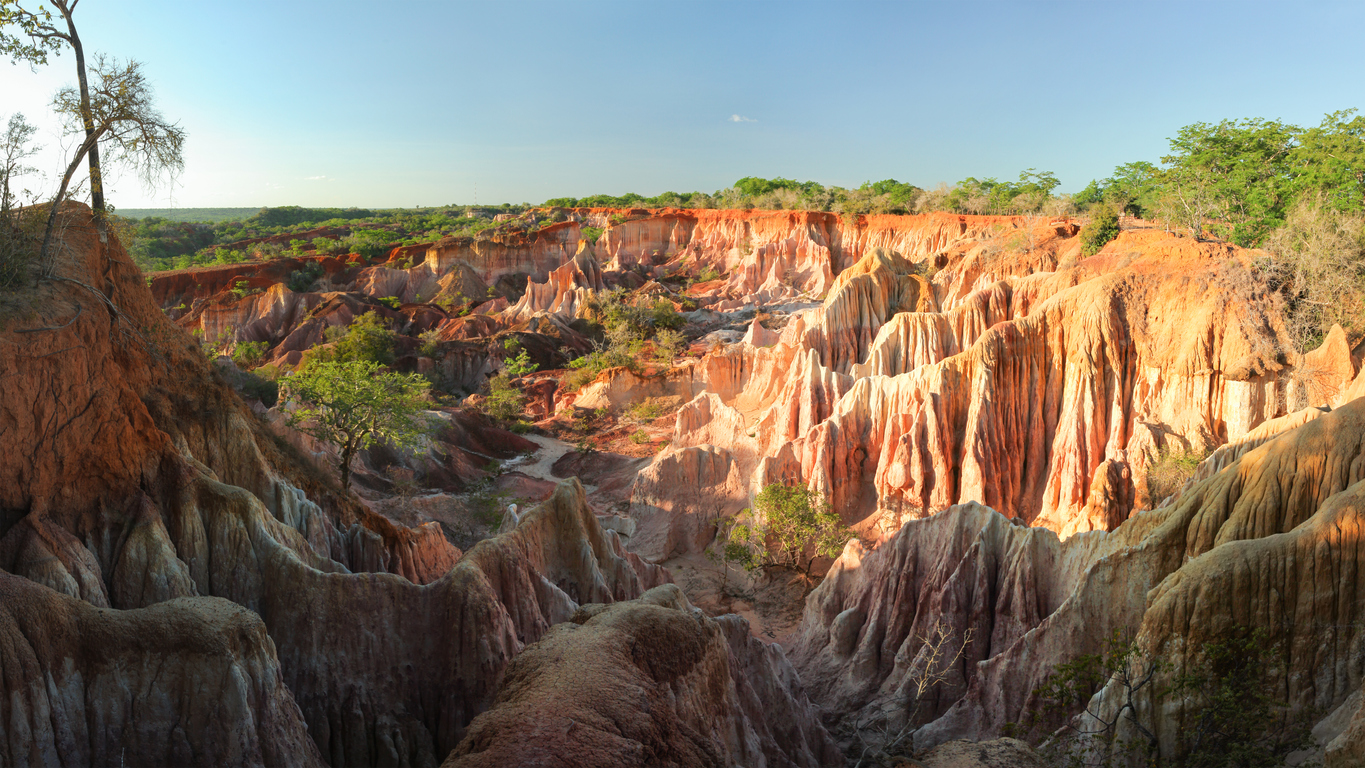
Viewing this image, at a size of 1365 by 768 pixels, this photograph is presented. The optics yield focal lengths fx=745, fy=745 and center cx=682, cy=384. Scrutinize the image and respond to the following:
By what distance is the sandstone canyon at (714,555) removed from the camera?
22.3 feet

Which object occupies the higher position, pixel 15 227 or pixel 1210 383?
pixel 15 227

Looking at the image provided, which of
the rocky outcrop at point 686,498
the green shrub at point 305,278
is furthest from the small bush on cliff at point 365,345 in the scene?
the green shrub at point 305,278

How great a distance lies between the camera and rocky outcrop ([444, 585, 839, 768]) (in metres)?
5.93

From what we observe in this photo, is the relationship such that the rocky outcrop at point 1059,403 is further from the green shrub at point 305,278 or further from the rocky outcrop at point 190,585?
the green shrub at point 305,278

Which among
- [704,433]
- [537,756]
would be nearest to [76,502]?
[537,756]

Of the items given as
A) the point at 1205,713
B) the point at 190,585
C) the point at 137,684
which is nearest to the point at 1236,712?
the point at 1205,713

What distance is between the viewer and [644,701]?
666cm

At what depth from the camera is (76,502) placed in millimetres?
8117

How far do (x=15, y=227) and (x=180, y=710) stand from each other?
6062 mm

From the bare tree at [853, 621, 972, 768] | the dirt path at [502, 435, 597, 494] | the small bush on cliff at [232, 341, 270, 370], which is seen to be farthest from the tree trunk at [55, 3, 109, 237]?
the small bush on cliff at [232, 341, 270, 370]

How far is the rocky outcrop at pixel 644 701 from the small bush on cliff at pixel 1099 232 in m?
25.5

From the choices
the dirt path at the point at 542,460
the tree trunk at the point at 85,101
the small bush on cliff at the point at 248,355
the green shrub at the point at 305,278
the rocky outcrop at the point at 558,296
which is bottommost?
the dirt path at the point at 542,460

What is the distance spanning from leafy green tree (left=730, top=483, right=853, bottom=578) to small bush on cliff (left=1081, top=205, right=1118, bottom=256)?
697 inches

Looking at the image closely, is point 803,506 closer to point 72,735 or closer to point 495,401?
point 72,735
